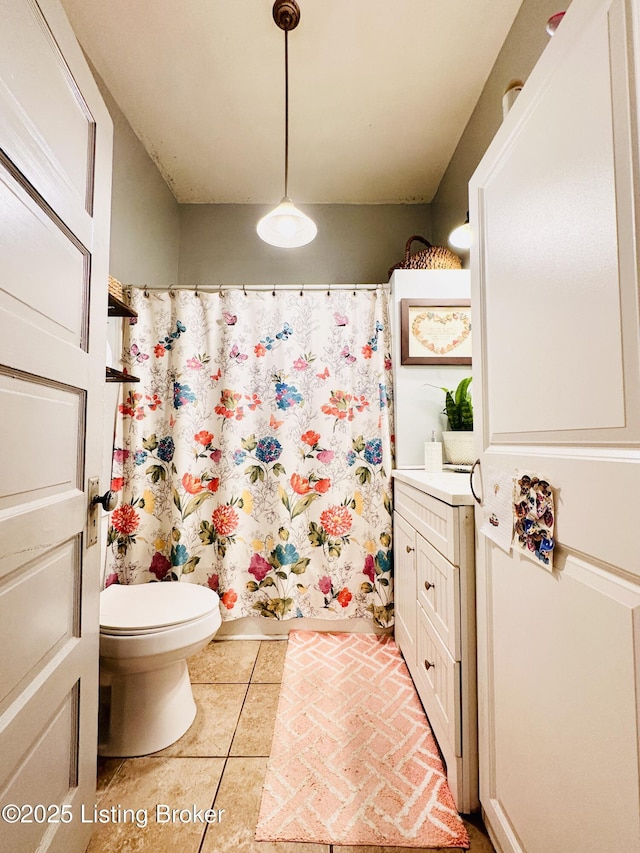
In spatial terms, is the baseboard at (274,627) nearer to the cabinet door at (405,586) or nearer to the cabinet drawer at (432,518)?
the cabinet door at (405,586)

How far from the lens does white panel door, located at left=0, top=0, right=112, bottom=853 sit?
688mm

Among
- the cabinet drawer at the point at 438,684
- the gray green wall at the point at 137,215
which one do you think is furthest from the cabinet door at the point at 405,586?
the gray green wall at the point at 137,215

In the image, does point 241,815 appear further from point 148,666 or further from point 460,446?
point 460,446

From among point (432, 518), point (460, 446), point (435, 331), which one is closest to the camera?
point (432, 518)

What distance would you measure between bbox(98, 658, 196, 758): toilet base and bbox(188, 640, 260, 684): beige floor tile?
0.33m

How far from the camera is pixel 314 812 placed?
109cm

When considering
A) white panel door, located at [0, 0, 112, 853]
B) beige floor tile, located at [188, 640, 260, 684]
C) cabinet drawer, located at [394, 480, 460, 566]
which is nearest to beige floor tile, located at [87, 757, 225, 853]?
white panel door, located at [0, 0, 112, 853]

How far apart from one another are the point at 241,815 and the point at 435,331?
198 centimetres

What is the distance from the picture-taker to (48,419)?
83 cm

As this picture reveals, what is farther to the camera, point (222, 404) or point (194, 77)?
point (222, 404)

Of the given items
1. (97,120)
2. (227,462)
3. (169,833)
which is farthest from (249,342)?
(169,833)

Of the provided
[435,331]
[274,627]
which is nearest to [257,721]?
[274,627]

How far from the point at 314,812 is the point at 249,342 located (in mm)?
1833

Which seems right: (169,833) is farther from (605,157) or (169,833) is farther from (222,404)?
(605,157)
